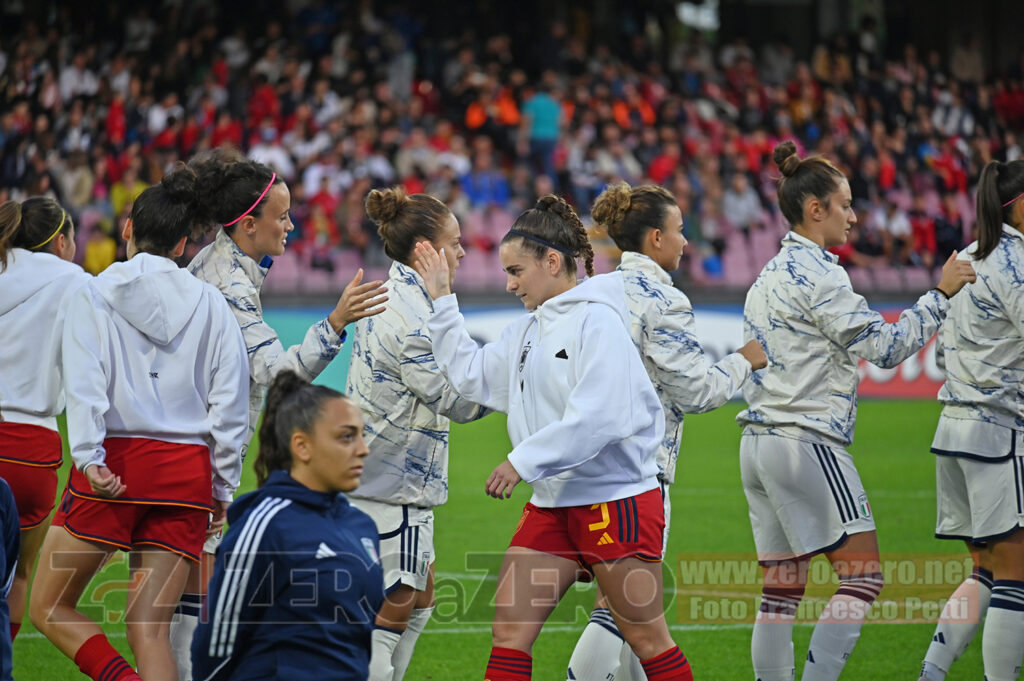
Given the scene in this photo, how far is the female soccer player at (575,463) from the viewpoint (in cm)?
395

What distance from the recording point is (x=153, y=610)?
4121 mm

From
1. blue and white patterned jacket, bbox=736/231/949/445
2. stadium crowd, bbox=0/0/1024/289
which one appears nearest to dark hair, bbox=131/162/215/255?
blue and white patterned jacket, bbox=736/231/949/445

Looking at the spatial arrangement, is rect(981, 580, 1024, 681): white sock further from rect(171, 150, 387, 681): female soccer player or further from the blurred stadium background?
the blurred stadium background

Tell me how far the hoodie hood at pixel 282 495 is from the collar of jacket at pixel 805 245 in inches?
95.6

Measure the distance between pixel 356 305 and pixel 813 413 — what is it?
1817 millimetres

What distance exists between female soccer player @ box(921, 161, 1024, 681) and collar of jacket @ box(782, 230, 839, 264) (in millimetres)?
648

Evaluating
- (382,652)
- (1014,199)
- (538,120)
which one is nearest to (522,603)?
(382,652)

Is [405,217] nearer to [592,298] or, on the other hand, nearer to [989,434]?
[592,298]

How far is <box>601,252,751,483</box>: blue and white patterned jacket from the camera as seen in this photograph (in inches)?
178

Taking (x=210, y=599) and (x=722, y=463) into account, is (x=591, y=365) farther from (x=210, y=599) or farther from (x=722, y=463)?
(x=722, y=463)

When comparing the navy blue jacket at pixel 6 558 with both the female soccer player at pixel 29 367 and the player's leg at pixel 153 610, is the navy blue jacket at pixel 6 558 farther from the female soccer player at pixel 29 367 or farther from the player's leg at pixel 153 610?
the female soccer player at pixel 29 367

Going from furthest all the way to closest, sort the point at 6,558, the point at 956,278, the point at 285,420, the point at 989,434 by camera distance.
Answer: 1. the point at 989,434
2. the point at 956,278
3. the point at 6,558
4. the point at 285,420

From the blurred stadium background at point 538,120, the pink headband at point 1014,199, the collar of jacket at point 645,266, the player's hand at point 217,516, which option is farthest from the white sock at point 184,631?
the blurred stadium background at point 538,120

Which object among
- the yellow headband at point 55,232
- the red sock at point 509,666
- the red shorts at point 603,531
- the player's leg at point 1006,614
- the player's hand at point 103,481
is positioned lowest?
the red sock at point 509,666
